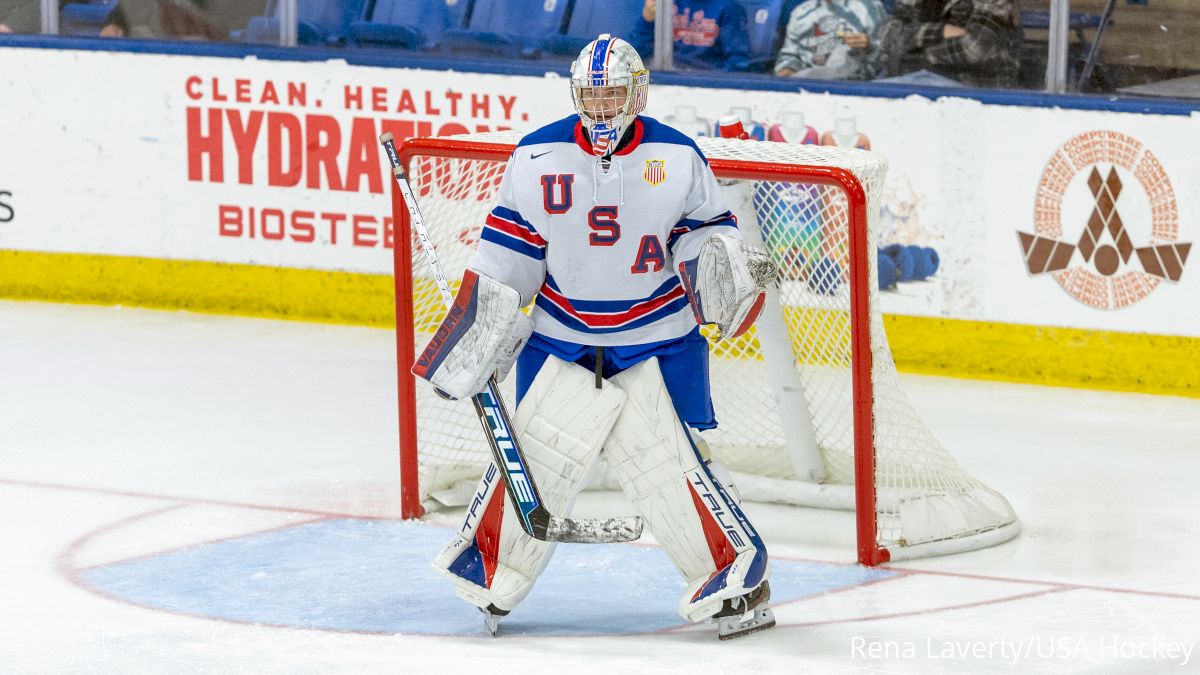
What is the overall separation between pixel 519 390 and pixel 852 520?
4.00 ft

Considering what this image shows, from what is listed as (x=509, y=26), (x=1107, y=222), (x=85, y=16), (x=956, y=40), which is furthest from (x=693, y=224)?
(x=85, y=16)

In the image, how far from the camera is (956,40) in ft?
21.6

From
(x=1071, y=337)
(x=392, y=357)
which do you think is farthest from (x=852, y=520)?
(x=392, y=357)

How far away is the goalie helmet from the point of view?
12.6 ft

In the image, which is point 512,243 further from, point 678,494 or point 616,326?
point 678,494

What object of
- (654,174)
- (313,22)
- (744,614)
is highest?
(313,22)

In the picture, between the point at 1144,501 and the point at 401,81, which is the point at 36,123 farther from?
the point at 1144,501

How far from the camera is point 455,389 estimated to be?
394 centimetres

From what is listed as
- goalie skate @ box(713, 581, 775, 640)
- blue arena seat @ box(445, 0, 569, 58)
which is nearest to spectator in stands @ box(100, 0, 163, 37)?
blue arena seat @ box(445, 0, 569, 58)

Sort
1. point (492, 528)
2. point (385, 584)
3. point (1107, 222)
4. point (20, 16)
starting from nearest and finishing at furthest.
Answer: point (492, 528) → point (385, 584) → point (1107, 222) → point (20, 16)

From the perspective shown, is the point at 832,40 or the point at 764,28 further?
the point at 764,28

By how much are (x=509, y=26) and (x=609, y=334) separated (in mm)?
3469

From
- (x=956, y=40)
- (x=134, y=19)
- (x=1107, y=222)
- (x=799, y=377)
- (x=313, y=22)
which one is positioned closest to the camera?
(x=799, y=377)

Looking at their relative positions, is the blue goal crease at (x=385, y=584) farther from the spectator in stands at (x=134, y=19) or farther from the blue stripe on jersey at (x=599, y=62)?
the spectator in stands at (x=134, y=19)
